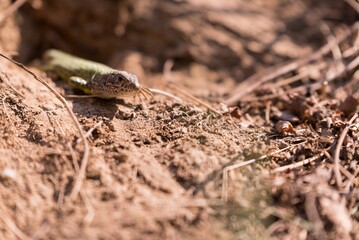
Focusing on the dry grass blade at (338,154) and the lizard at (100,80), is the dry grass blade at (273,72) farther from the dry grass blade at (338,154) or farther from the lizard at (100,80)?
the dry grass blade at (338,154)

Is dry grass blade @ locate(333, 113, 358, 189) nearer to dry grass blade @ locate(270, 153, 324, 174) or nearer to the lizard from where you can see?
dry grass blade @ locate(270, 153, 324, 174)

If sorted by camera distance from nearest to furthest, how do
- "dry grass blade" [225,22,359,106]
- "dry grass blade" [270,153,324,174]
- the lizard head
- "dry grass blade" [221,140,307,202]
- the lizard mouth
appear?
"dry grass blade" [221,140,307,202], "dry grass blade" [270,153,324,174], the lizard head, the lizard mouth, "dry grass blade" [225,22,359,106]

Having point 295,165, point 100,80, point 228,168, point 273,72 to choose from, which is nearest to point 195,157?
point 228,168

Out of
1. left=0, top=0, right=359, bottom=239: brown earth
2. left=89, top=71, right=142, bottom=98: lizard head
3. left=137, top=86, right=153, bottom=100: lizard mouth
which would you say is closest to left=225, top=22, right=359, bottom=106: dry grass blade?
left=0, top=0, right=359, bottom=239: brown earth

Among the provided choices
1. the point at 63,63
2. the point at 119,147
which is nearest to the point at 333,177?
the point at 119,147

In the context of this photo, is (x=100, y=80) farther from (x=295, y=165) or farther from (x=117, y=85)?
(x=295, y=165)

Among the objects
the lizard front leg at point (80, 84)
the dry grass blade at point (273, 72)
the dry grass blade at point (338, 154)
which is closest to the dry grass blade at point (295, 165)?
the dry grass blade at point (338, 154)
